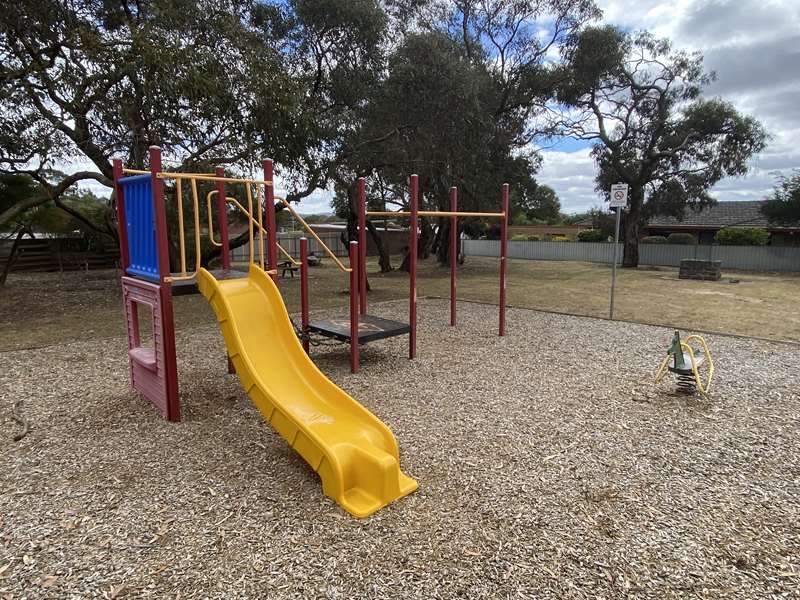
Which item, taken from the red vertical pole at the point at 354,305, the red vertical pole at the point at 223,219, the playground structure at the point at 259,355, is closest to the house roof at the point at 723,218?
the red vertical pole at the point at 354,305

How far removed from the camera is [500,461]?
3.09m

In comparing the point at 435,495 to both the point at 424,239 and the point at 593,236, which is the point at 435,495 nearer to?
the point at 424,239

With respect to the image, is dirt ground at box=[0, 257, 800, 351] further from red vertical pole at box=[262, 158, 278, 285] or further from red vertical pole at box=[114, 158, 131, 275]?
red vertical pole at box=[262, 158, 278, 285]


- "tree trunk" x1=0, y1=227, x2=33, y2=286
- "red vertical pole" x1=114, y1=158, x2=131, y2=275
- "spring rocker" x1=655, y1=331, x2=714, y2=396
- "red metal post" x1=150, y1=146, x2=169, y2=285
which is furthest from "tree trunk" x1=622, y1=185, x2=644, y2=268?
"tree trunk" x1=0, y1=227, x2=33, y2=286

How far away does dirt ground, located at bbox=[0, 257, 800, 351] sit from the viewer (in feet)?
24.8

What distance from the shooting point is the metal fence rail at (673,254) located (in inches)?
758

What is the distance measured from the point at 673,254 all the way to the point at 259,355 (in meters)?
22.8

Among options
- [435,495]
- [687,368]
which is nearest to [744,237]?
[687,368]

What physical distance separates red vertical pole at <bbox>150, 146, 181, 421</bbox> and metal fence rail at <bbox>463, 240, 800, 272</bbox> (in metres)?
22.2

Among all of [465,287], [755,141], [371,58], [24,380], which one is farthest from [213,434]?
[755,141]

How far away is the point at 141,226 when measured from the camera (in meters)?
3.85

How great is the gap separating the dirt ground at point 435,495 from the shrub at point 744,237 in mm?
18864

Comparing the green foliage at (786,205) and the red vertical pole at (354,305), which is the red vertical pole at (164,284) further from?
the green foliage at (786,205)

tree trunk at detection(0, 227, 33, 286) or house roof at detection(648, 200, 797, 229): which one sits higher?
house roof at detection(648, 200, 797, 229)
